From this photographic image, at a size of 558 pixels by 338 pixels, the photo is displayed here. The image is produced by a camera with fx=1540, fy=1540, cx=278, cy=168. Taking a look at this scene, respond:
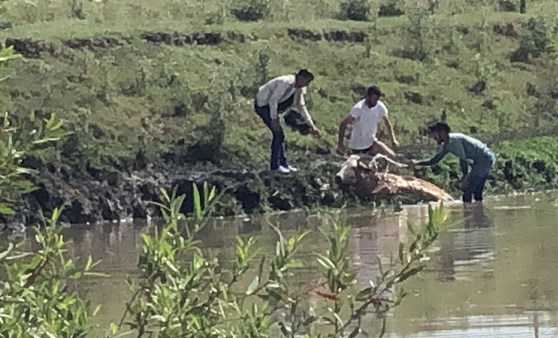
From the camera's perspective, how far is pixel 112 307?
35.2 ft

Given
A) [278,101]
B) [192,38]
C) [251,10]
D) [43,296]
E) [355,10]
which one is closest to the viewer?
[43,296]

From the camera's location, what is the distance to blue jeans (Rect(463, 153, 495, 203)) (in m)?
19.8

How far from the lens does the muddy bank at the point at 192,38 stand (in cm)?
2480

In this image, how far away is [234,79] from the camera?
966 inches

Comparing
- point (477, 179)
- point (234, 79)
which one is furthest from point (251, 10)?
point (477, 179)

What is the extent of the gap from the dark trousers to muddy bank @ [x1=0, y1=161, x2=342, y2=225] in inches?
8.7

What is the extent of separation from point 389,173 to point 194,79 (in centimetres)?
613

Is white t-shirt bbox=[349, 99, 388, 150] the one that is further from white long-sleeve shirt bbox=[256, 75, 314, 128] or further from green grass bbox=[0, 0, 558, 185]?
green grass bbox=[0, 0, 558, 185]

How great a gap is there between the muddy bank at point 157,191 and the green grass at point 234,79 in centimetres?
45

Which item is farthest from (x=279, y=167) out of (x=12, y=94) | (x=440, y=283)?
(x=440, y=283)

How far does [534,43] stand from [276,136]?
12926 mm

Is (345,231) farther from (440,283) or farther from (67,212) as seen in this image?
(67,212)

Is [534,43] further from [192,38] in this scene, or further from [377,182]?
[377,182]

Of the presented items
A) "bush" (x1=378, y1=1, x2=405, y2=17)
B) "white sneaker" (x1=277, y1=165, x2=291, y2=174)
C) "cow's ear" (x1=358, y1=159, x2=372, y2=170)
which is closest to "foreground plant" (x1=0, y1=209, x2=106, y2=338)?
"cow's ear" (x1=358, y1=159, x2=372, y2=170)
